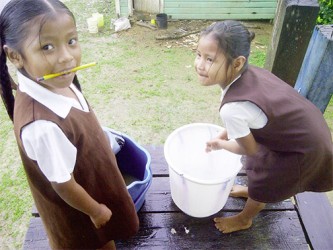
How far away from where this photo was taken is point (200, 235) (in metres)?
1.66

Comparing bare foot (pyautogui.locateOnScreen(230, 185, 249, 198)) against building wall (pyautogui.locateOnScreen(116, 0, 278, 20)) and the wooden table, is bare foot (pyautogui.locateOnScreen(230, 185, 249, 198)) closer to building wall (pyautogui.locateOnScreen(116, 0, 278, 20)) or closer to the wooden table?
the wooden table

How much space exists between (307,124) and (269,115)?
213mm

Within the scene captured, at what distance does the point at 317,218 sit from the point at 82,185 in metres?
1.39

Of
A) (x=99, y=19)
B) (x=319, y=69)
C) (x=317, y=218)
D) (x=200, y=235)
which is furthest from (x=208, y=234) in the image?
(x=99, y=19)

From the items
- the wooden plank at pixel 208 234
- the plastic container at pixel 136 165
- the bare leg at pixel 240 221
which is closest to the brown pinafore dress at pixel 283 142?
the bare leg at pixel 240 221

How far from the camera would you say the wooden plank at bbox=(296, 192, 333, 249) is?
1.68m

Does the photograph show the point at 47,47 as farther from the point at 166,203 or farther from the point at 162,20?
the point at 162,20

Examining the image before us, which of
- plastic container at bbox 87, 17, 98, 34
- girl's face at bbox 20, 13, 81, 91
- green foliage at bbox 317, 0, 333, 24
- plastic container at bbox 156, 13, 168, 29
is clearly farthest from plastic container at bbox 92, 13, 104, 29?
girl's face at bbox 20, 13, 81, 91

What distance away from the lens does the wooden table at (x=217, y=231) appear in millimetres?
1627

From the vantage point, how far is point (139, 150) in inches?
68.9

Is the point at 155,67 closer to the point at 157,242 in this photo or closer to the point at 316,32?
the point at 316,32

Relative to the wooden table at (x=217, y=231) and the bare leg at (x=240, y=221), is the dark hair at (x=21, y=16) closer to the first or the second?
the wooden table at (x=217, y=231)

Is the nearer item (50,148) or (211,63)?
(50,148)

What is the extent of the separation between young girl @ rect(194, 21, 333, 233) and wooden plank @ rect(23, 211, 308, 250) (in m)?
0.25
